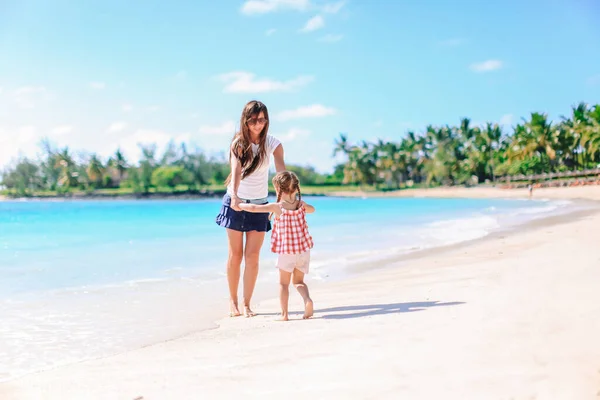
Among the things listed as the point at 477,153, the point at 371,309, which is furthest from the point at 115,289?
the point at 477,153

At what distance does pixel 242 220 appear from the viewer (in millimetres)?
4129

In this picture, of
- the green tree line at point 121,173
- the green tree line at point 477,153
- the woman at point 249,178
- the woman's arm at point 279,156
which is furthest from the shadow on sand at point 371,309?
the green tree line at point 121,173

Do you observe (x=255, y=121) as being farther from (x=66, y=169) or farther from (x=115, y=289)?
(x=66, y=169)

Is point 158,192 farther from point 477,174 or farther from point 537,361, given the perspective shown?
point 537,361

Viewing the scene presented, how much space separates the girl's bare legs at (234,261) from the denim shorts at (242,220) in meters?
0.08

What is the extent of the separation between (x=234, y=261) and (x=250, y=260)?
13 cm

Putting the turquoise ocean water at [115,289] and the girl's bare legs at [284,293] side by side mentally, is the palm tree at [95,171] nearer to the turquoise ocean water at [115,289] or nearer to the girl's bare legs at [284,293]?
the turquoise ocean water at [115,289]

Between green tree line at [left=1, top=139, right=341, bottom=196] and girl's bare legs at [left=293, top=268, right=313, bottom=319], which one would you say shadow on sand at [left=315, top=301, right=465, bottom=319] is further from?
green tree line at [left=1, top=139, right=341, bottom=196]

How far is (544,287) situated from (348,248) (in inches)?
220

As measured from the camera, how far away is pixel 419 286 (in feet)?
16.1

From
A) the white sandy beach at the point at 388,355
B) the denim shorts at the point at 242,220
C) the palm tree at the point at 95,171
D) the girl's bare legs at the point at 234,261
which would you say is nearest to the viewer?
the white sandy beach at the point at 388,355

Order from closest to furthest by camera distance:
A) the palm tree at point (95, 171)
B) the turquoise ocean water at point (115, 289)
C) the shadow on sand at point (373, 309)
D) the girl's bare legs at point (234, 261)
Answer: the turquoise ocean water at point (115, 289)
the shadow on sand at point (373, 309)
the girl's bare legs at point (234, 261)
the palm tree at point (95, 171)

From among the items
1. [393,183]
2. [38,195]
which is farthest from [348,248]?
[38,195]

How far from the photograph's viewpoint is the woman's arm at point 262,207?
383cm
